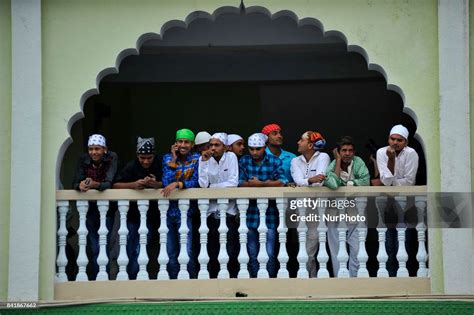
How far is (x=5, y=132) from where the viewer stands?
10.3 m

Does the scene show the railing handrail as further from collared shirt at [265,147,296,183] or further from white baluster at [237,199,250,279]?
collared shirt at [265,147,296,183]

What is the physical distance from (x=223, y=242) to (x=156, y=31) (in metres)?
1.76

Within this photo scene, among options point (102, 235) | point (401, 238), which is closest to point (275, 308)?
point (401, 238)

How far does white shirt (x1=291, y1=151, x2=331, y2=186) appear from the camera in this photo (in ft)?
34.0

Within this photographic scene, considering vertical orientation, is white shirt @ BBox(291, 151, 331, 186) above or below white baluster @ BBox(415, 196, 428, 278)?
above

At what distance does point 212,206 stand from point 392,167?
1.46 meters

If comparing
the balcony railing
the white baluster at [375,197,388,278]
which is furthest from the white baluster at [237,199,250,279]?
the white baluster at [375,197,388,278]

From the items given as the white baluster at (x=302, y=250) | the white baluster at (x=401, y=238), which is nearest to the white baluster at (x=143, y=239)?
the white baluster at (x=302, y=250)

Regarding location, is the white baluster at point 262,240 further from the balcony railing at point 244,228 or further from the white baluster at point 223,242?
the white baluster at point 223,242

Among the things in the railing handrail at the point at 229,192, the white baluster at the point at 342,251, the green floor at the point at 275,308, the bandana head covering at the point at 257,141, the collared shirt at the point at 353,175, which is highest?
the bandana head covering at the point at 257,141

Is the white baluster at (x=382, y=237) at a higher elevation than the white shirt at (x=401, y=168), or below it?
below

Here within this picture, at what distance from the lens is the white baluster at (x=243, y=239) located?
10.2m

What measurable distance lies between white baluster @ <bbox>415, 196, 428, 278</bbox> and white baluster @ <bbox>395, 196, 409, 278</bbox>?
0.10 meters

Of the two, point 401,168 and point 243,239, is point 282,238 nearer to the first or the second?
point 243,239
